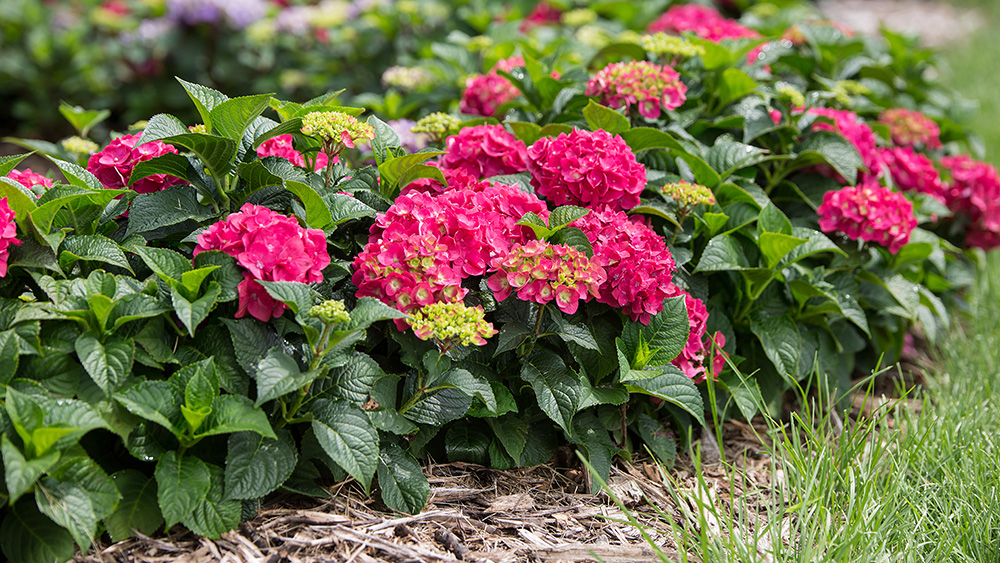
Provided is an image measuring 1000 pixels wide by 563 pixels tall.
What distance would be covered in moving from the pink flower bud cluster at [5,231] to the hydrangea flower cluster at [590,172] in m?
1.29

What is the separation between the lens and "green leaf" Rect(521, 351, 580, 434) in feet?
6.04

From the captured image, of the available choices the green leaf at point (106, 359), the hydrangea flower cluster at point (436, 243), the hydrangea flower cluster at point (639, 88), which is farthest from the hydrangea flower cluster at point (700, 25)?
the green leaf at point (106, 359)

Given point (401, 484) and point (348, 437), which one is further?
point (401, 484)

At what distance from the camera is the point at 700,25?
3.98 metres

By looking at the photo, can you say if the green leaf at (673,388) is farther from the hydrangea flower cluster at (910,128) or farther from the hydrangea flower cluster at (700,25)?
the hydrangea flower cluster at (700,25)

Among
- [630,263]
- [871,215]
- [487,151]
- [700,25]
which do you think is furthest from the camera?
[700,25]

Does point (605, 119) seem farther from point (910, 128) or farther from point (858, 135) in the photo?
point (910, 128)

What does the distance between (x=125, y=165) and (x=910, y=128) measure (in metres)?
3.04

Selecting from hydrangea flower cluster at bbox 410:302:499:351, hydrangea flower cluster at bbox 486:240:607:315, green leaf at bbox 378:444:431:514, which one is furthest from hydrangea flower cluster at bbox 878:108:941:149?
green leaf at bbox 378:444:431:514

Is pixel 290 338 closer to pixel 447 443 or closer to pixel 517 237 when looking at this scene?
pixel 447 443

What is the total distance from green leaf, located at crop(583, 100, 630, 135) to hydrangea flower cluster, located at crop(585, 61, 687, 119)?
126 millimetres

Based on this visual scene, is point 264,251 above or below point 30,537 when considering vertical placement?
above

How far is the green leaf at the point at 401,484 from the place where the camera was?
176cm

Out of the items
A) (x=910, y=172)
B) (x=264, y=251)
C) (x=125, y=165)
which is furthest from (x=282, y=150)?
(x=910, y=172)
